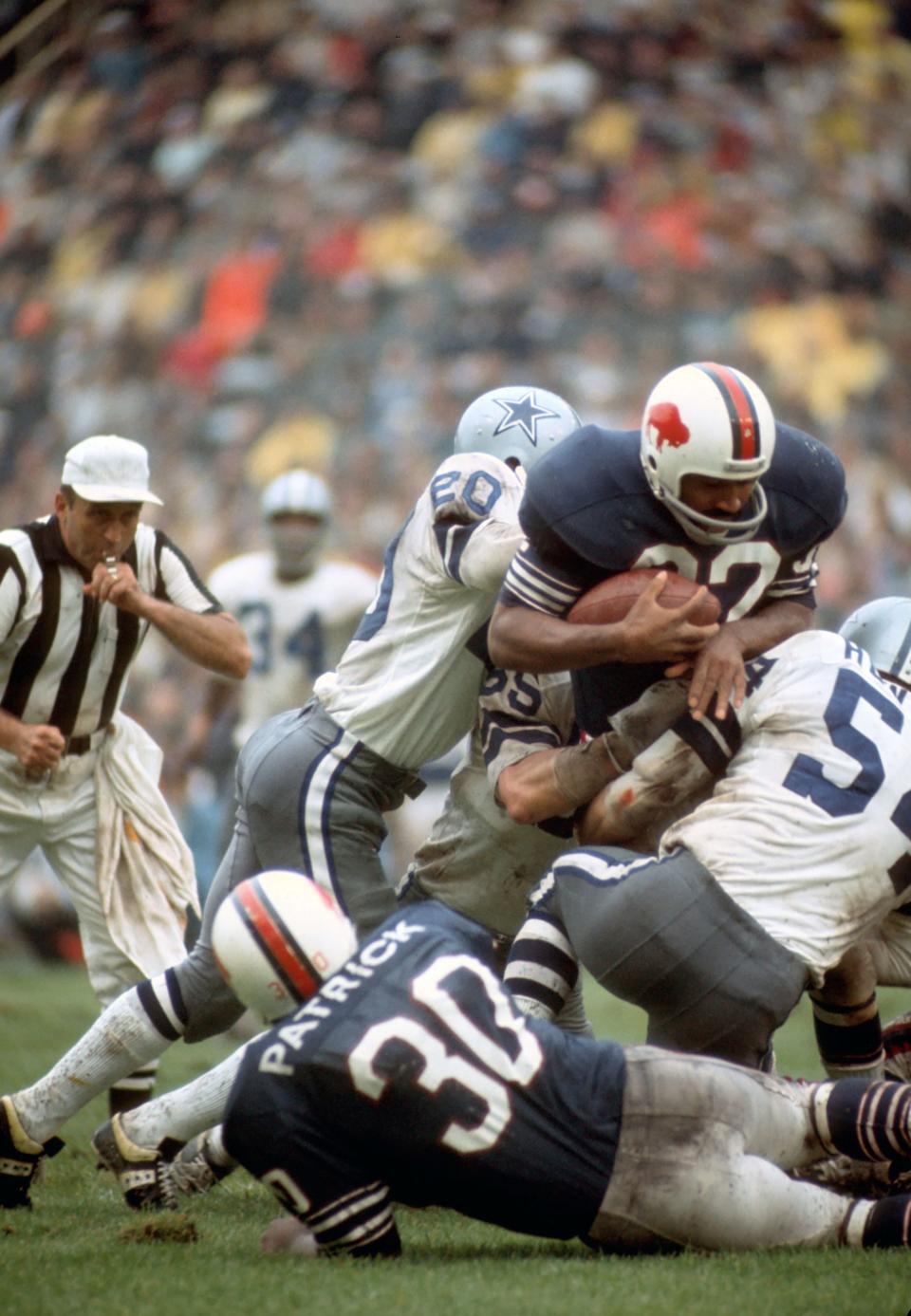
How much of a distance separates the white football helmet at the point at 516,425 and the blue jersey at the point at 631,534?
51 cm

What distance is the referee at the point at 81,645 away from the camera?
470 cm

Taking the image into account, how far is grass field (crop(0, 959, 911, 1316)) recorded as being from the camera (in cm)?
275

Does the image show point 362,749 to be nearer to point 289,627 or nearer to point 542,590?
point 542,590

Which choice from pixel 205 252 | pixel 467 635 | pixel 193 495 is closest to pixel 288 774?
pixel 467 635

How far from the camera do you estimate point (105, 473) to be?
4.73m

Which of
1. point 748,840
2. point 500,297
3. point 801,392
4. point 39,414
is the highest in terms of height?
point 748,840

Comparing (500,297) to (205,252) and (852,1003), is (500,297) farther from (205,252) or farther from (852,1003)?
(852,1003)

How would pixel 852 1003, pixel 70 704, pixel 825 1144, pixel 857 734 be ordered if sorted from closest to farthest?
pixel 825 1144 < pixel 857 734 < pixel 852 1003 < pixel 70 704

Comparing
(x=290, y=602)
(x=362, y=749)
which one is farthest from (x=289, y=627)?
(x=362, y=749)

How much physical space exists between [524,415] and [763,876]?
1.39 m

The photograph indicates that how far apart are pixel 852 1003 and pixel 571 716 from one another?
0.83 m

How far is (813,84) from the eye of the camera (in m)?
9.05

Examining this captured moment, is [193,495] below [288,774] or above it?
below

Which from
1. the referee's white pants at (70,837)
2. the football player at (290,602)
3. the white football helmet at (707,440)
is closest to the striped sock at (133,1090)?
the referee's white pants at (70,837)
